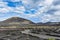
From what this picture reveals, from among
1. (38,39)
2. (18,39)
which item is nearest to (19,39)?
(18,39)

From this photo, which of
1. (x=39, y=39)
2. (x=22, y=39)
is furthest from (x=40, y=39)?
(x=22, y=39)

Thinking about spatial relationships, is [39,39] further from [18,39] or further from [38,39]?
[18,39]

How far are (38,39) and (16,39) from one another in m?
3.43

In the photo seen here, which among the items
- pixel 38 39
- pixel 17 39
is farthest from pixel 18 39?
pixel 38 39

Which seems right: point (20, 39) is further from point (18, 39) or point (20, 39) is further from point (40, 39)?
point (40, 39)

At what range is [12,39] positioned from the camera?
102 feet

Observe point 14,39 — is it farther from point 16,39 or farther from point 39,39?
point 39,39

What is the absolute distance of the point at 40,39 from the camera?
102ft

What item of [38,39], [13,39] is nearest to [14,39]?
[13,39]

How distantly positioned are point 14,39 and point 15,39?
0.23m

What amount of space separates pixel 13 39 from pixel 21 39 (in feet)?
4.30

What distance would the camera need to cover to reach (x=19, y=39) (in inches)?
1229

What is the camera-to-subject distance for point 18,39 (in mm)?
31156

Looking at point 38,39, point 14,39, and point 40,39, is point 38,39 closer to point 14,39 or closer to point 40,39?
point 40,39
